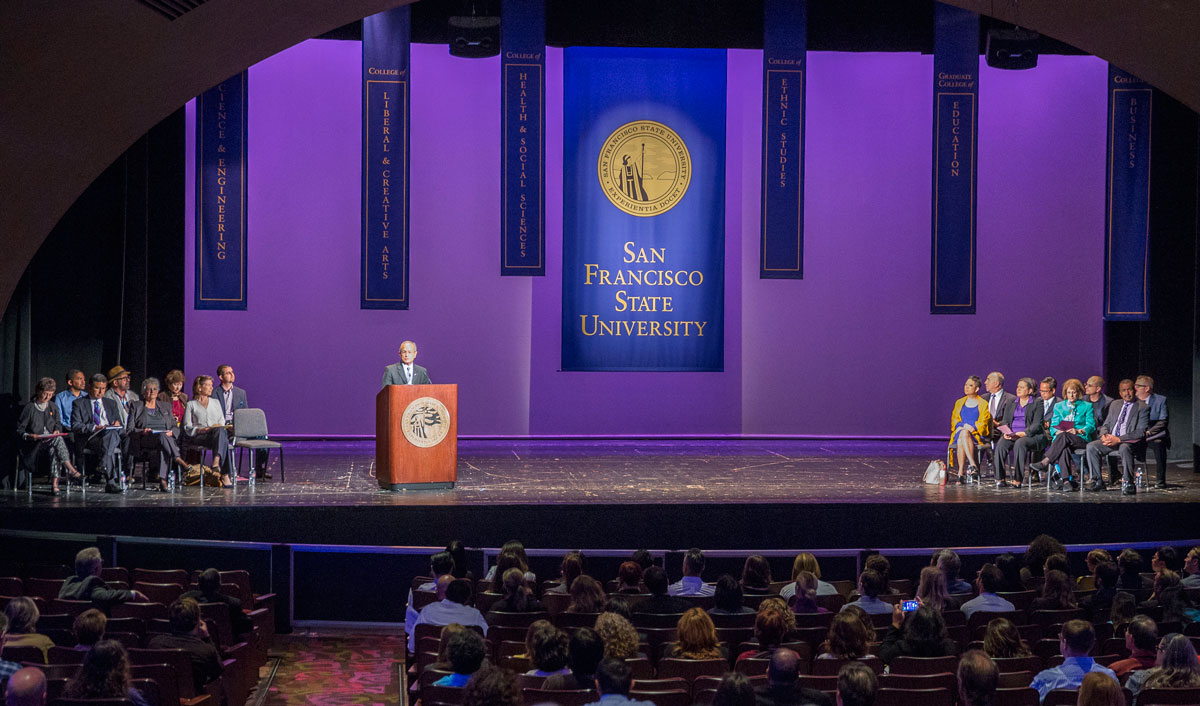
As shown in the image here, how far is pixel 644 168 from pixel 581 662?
32.5ft

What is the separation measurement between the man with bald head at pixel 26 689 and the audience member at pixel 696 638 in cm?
228

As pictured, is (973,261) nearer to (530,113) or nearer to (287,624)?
(530,113)

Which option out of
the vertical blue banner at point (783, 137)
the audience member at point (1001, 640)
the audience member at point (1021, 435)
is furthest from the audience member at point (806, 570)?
the vertical blue banner at point (783, 137)

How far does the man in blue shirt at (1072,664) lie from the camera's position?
13.9 feet

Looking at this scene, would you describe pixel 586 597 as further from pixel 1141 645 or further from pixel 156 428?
pixel 156 428

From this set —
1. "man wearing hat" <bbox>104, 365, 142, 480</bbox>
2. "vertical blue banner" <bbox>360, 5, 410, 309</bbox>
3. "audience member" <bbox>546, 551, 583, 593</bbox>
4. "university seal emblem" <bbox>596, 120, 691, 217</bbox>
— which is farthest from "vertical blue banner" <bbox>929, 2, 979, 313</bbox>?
"man wearing hat" <bbox>104, 365, 142, 480</bbox>

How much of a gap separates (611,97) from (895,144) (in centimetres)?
335

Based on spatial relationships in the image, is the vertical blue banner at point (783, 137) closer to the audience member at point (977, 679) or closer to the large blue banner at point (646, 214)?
the large blue banner at point (646, 214)

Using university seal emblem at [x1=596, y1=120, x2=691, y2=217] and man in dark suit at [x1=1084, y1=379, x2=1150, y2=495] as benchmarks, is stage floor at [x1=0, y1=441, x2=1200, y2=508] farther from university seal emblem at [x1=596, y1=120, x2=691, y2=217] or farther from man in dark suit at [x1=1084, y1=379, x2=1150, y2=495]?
university seal emblem at [x1=596, y1=120, x2=691, y2=217]

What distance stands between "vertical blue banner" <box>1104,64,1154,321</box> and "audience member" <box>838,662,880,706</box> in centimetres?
886

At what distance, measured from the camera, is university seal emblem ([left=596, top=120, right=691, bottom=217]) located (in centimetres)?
1322

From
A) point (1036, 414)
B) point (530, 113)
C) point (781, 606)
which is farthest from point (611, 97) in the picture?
point (781, 606)

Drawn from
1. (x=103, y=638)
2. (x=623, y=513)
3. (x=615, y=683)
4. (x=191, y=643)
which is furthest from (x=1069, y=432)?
(x=103, y=638)

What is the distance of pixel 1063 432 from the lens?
9.69 m
